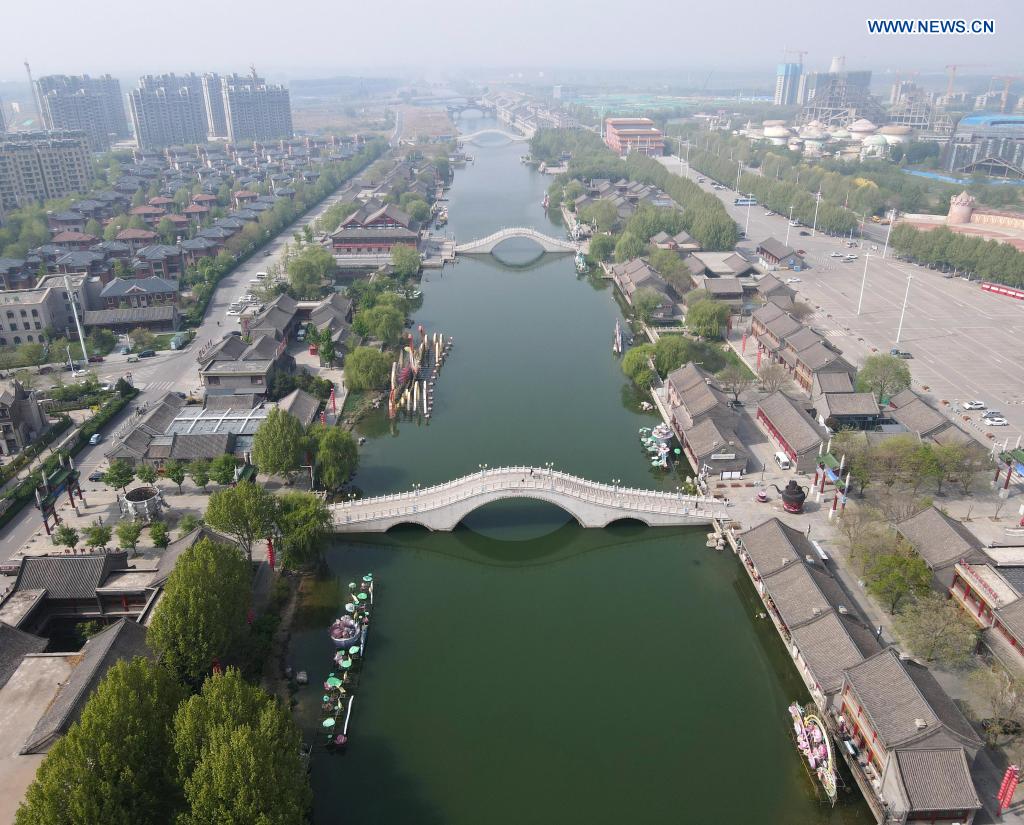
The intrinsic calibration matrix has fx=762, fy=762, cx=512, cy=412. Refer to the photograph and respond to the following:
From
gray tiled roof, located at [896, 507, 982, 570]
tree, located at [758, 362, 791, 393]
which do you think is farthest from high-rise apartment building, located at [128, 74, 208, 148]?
gray tiled roof, located at [896, 507, 982, 570]

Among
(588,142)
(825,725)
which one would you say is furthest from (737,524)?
(588,142)

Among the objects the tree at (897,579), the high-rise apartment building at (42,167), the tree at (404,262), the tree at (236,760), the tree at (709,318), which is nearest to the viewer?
the tree at (236,760)

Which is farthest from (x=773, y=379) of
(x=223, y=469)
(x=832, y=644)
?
(x=223, y=469)

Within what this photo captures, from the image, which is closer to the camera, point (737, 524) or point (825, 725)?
point (825, 725)

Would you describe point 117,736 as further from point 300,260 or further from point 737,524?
point 300,260

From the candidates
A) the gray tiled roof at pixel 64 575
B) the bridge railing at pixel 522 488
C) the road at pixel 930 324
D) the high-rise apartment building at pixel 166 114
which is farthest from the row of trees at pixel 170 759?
the high-rise apartment building at pixel 166 114

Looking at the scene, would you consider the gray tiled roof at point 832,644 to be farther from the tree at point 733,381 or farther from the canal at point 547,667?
the tree at point 733,381
